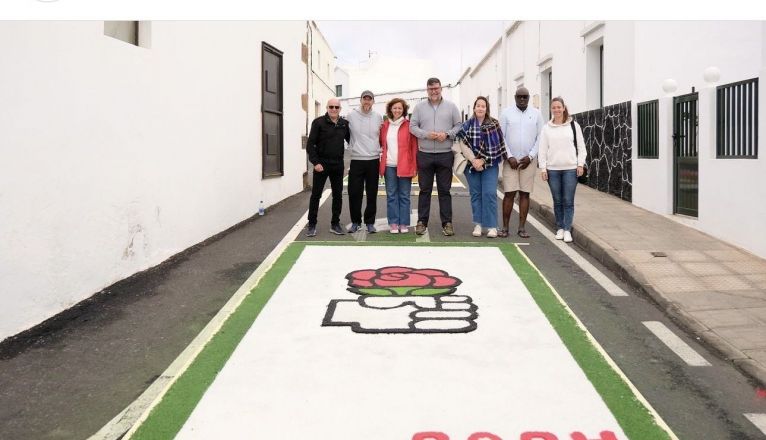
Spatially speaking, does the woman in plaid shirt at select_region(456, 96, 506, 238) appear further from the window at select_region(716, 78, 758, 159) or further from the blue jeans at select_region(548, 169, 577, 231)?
the window at select_region(716, 78, 758, 159)

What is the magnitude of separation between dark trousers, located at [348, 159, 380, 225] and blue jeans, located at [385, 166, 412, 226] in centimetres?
18

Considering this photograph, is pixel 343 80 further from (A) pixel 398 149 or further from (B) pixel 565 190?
(B) pixel 565 190

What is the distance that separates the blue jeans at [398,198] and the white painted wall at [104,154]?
2.25 m

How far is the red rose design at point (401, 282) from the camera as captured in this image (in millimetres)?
5766

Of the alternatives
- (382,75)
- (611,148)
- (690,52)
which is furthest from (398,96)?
(690,52)

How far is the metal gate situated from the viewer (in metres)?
8.56

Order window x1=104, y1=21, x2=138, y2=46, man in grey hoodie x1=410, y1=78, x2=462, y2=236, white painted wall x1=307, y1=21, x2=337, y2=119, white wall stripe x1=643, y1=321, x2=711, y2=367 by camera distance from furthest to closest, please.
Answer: white painted wall x1=307, y1=21, x2=337, y2=119, man in grey hoodie x1=410, y1=78, x2=462, y2=236, window x1=104, y1=21, x2=138, y2=46, white wall stripe x1=643, y1=321, x2=711, y2=367

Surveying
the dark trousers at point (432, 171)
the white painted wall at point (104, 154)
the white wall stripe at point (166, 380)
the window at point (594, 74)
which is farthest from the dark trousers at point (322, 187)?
the window at point (594, 74)

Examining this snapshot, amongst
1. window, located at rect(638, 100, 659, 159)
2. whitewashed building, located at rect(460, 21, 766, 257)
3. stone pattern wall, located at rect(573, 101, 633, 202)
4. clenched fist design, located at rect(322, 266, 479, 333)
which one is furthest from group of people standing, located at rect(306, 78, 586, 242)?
stone pattern wall, located at rect(573, 101, 633, 202)

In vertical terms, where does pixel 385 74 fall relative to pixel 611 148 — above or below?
above

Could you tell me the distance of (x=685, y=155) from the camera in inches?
348

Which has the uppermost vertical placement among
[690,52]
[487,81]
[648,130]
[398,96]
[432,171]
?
[398,96]

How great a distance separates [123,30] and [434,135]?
3.65m

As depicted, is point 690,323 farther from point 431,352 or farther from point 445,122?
point 445,122
